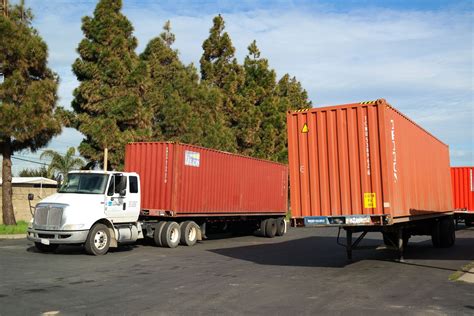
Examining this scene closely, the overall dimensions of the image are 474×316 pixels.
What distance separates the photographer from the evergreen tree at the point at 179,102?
2858 cm

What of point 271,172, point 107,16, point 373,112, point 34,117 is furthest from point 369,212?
point 107,16

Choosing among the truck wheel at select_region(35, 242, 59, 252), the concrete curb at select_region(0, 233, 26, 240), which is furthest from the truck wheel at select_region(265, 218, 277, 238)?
the truck wheel at select_region(35, 242, 59, 252)

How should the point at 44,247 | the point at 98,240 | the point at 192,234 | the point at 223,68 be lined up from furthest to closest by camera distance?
1. the point at 223,68
2. the point at 192,234
3. the point at 44,247
4. the point at 98,240

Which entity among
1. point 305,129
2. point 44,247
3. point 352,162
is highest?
point 305,129

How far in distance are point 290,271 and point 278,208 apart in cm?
1335

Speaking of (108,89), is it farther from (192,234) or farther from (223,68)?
(223,68)

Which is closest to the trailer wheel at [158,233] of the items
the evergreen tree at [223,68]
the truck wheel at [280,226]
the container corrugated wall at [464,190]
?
the truck wheel at [280,226]

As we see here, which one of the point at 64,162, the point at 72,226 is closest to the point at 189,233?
the point at 72,226

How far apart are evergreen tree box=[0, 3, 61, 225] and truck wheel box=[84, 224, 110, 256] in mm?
9569

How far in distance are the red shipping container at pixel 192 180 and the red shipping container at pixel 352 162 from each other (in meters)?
6.43

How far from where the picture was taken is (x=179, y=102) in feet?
94.2

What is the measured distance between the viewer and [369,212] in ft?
35.8

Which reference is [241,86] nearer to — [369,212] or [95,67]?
[95,67]

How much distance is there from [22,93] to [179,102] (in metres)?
8.84
